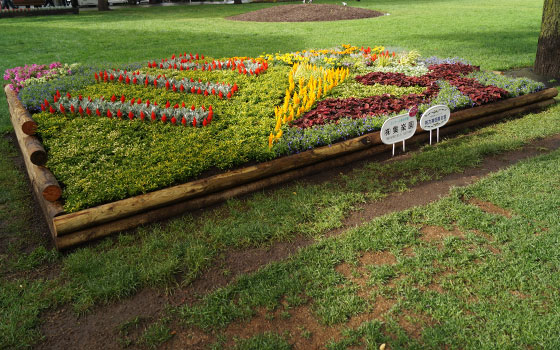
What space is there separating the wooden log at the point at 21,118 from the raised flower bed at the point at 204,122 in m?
0.03

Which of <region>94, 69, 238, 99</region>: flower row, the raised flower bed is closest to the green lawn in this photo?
the raised flower bed

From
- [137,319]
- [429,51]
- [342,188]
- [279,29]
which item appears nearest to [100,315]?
[137,319]

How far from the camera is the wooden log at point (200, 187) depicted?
3.71 m

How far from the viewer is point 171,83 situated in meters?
7.29

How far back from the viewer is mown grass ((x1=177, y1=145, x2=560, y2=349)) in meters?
2.72

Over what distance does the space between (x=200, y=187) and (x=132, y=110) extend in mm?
2203

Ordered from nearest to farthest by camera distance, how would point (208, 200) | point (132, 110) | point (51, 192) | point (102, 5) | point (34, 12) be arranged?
point (51, 192) → point (208, 200) → point (132, 110) → point (34, 12) → point (102, 5)

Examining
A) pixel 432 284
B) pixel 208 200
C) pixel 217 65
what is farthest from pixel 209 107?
pixel 432 284

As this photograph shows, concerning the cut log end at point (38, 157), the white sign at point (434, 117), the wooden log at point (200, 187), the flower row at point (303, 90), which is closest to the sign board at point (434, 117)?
the white sign at point (434, 117)

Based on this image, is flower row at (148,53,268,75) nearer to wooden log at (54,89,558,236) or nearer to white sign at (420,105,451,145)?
wooden log at (54,89,558,236)

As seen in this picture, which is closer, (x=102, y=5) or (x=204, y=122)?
(x=204, y=122)

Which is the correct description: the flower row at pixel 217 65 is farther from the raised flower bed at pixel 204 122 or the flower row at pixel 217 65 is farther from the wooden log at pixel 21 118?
the wooden log at pixel 21 118

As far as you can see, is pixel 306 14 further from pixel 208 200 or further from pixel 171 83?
pixel 208 200

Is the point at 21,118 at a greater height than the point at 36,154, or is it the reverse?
the point at 21,118
